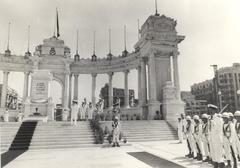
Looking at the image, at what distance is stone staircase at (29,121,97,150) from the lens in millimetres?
14984

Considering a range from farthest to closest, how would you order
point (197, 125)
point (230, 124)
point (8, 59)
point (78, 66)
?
point (78, 66)
point (8, 59)
point (197, 125)
point (230, 124)

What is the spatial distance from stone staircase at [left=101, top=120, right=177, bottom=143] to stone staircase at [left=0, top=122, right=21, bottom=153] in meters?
7.13

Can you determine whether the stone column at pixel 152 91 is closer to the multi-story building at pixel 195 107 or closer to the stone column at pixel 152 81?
the stone column at pixel 152 81

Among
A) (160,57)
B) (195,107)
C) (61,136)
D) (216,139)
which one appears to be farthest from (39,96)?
(195,107)

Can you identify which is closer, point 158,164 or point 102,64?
point 158,164

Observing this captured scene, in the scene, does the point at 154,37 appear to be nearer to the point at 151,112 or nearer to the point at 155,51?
the point at 155,51

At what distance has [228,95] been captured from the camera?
3346 inches

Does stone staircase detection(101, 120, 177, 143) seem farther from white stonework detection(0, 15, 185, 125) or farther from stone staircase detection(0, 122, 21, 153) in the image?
stone staircase detection(0, 122, 21, 153)

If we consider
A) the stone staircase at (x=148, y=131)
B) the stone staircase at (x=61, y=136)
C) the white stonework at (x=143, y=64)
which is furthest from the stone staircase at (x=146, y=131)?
the stone staircase at (x=61, y=136)

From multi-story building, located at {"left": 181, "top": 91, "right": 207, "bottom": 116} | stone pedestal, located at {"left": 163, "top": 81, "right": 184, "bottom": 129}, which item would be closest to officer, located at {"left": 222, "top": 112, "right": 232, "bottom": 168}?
stone pedestal, located at {"left": 163, "top": 81, "right": 184, "bottom": 129}

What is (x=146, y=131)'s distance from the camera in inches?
Answer: 770

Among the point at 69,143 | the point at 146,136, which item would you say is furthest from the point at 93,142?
the point at 146,136

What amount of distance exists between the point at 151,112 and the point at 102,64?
17.5m

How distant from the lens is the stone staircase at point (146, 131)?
719 inches
